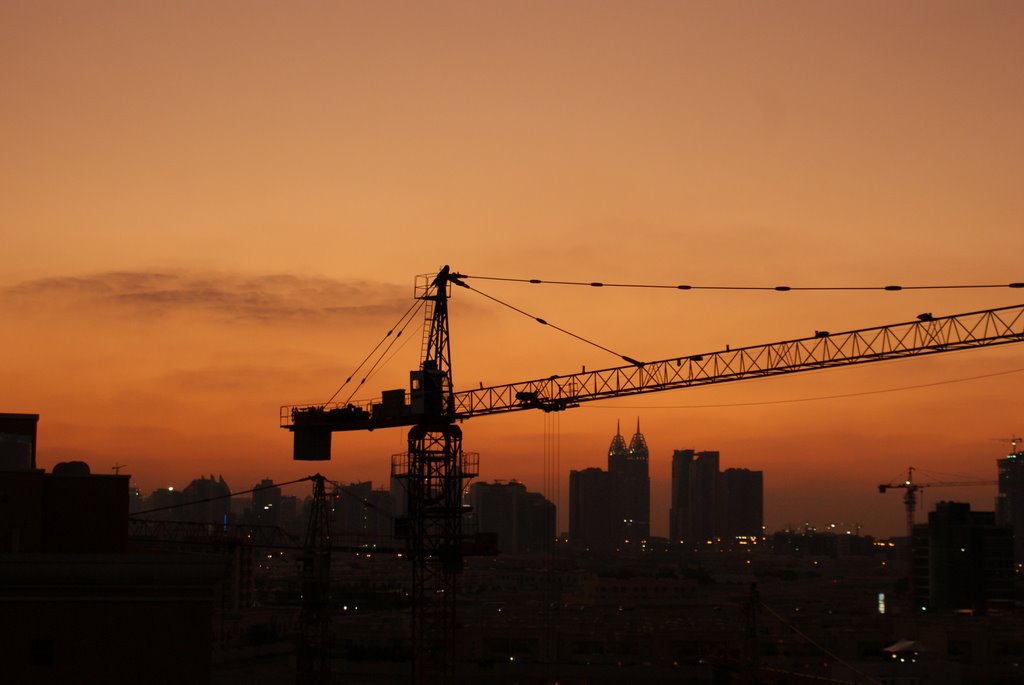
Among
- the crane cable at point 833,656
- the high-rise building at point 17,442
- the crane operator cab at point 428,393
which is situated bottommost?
the crane cable at point 833,656

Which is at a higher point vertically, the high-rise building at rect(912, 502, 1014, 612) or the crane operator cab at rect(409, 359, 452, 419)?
the crane operator cab at rect(409, 359, 452, 419)

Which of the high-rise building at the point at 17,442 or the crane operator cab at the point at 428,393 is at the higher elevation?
the crane operator cab at the point at 428,393

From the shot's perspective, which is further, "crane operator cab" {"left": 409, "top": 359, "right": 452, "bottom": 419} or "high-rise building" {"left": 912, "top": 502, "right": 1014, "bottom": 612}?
"high-rise building" {"left": 912, "top": 502, "right": 1014, "bottom": 612}

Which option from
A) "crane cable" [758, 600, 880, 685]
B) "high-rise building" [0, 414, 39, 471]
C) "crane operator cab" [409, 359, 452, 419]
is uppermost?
"crane operator cab" [409, 359, 452, 419]

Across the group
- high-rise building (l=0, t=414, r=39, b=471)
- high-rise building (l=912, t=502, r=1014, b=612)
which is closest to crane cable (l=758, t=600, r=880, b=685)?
high-rise building (l=0, t=414, r=39, b=471)

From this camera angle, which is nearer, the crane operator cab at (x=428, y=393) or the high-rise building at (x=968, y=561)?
the crane operator cab at (x=428, y=393)

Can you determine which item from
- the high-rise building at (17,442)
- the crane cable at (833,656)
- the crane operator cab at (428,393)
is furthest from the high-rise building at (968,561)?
the high-rise building at (17,442)

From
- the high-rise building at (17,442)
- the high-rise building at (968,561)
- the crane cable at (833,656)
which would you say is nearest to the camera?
the high-rise building at (17,442)

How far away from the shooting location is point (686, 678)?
97750mm

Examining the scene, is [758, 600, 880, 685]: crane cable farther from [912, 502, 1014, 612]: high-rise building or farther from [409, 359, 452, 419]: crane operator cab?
[912, 502, 1014, 612]: high-rise building

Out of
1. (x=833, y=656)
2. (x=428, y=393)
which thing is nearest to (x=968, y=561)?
(x=833, y=656)

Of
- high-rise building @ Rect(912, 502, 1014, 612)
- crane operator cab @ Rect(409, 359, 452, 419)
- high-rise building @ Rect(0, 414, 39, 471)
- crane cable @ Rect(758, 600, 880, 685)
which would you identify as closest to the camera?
high-rise building @ Rect(0, 414, 39, 471)

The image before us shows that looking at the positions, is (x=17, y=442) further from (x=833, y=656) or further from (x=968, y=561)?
(x=968, y=561)

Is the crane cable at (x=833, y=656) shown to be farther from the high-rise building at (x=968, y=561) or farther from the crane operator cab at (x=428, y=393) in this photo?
the high-rise building at (x=968, y=561)
